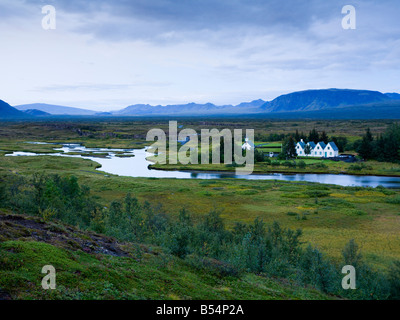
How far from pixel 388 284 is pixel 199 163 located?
7298cm

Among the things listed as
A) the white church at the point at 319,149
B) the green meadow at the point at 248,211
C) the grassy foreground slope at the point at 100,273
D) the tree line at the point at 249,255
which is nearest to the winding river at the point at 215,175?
the green meadow at the point at 248,211

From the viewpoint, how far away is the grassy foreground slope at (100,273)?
913 centimetres

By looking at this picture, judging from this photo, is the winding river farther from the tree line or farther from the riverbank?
the tree line

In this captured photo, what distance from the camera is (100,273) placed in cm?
1069

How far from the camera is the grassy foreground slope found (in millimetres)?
9133

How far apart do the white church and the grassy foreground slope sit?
85738mm

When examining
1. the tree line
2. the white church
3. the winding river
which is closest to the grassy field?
the winding river

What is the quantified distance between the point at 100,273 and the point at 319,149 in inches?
3741

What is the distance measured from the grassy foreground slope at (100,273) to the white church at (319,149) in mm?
85738

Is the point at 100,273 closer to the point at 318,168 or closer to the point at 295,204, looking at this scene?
the point at 295,204

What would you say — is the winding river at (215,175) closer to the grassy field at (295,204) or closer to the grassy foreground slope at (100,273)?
the grassy field at (295,204)

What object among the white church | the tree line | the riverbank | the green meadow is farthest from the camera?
the white church

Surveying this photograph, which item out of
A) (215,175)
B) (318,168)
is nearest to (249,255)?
(215,175)
